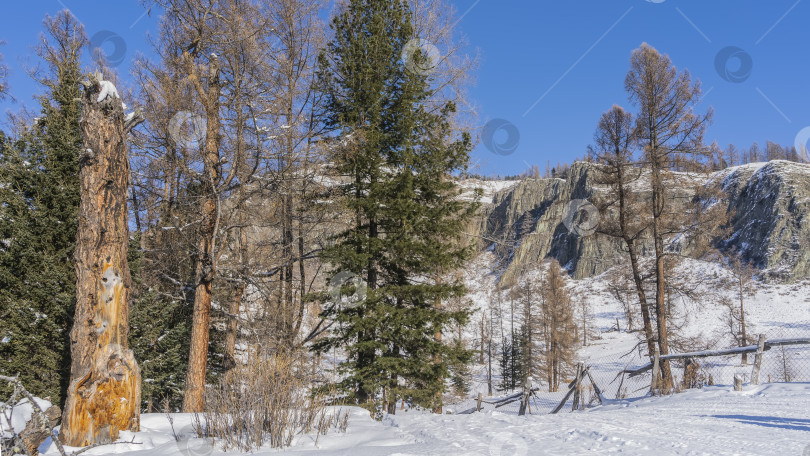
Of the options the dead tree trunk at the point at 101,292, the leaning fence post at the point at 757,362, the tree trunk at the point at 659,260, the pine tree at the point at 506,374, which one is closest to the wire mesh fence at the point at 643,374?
the leaning fence post at the point at 757,362

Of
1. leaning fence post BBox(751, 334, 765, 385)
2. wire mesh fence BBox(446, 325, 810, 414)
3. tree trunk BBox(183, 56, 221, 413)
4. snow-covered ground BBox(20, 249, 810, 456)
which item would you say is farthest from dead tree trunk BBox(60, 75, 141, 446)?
leaning fence post BBox(751, 334, 765, 385)

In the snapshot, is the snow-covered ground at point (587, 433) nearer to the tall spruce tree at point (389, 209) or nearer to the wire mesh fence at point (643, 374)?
the wire mesh fence at point (643, 374)

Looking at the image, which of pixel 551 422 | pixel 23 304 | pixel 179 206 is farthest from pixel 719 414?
pixel 23 304

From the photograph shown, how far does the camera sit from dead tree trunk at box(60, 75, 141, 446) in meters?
5.20

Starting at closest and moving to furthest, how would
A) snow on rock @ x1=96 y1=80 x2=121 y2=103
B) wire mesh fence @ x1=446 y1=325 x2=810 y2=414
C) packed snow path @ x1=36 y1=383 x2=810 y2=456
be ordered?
packed snow path @ x1=36 y1=383 x2=810 y2=456 < snow on rock @ x1=96 y1=80 x2=121 y2=103 < wire mesh fence @ x1=446 y1=325 x2=810 y2=414

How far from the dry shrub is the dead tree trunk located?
1262 mm

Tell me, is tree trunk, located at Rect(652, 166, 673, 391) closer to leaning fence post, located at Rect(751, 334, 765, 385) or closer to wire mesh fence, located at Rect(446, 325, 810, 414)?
wire mesh fence, located at Rect(446, 325, 810, 414)

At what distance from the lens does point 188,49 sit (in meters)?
10.5

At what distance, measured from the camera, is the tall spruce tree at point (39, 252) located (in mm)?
8594

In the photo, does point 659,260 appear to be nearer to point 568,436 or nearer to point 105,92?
point 568,436

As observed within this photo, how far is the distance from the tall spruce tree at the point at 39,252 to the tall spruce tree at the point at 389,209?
5.29m

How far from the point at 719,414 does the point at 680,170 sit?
10.2 m

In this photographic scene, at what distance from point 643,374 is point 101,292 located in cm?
1491

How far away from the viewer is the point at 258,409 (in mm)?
4652
